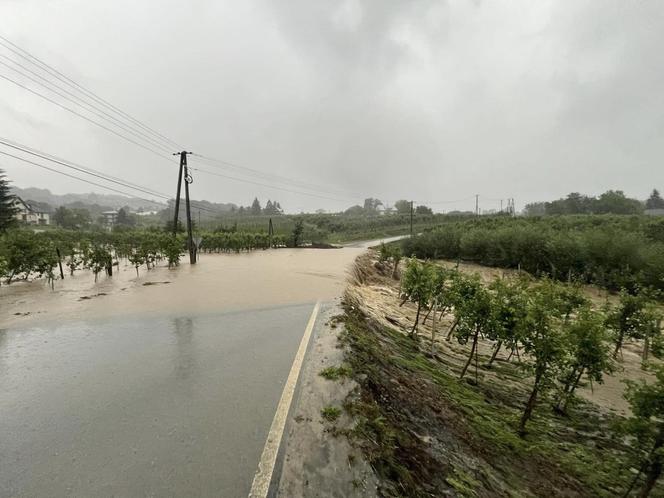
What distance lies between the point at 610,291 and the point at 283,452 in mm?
27688

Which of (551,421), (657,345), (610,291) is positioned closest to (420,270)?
(551,421)

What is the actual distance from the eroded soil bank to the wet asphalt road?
61.8 inches

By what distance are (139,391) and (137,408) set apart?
578mm

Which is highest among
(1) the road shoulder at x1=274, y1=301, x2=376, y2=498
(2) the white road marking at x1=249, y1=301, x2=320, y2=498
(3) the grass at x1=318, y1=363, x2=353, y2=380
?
(3) the grass at x1=318, y1=363, x2=353, y2=380

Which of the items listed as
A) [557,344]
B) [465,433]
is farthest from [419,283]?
[465,433]

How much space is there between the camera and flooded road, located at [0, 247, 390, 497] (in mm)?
3400

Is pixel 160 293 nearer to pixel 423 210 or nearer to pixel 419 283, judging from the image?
pixel 419 283

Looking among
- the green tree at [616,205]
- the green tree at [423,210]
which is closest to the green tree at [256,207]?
the green tree at [423,210]

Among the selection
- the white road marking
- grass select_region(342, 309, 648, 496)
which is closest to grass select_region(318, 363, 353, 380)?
grass select_region(342, 309, 648, 496)

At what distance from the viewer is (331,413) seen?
14.0ft

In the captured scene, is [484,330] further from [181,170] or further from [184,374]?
[181,170]

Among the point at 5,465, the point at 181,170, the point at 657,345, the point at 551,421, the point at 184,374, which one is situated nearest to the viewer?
the point at 5,465

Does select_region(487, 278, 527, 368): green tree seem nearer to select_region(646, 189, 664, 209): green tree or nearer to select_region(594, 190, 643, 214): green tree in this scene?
select_region(594, 190, 643, 214): green tree

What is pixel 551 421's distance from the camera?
6.83 meters
